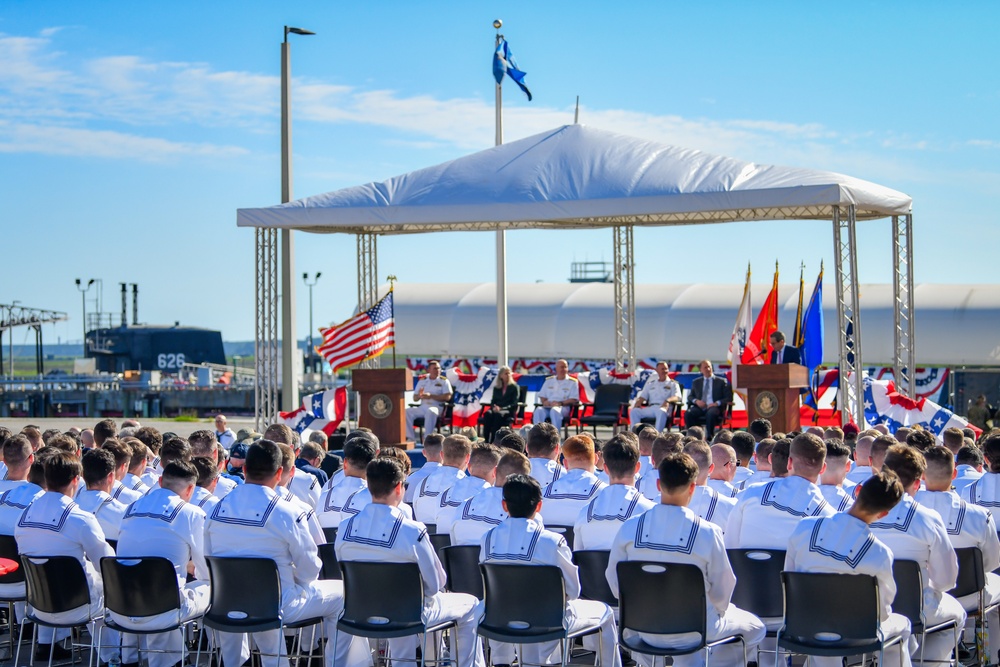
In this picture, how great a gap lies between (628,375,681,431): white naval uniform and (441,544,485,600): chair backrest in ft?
31.6

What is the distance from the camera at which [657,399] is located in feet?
52.7

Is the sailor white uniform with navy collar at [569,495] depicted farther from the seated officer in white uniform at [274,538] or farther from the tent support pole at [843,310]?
the tent support pole at [843,310]

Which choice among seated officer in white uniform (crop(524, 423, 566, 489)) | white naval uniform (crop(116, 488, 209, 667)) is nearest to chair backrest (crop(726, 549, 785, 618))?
seated officer in white uniform (crop(524, 423, 566, 489))

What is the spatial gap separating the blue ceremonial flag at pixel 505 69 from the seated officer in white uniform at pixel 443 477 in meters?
13.2

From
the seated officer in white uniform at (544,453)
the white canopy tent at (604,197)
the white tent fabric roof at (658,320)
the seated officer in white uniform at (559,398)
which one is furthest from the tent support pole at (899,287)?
the white tent fabric roof at (658,320)

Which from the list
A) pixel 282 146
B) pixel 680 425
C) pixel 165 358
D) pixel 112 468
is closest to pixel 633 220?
pixel 680 425

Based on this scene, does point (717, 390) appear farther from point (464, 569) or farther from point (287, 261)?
point (464, 569)

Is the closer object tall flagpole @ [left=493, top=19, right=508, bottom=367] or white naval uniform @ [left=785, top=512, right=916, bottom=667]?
white naval uniform @ [left=785, top=512, right=916, bottom=667]

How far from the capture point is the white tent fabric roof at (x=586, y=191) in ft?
47.7

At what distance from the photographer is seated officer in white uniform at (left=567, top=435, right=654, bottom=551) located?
6410 millimetres

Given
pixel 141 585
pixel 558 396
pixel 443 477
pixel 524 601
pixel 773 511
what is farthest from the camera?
pixel 558 396

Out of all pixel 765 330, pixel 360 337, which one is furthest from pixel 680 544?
pixel 765 330

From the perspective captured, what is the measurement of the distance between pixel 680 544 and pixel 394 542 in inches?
57.9

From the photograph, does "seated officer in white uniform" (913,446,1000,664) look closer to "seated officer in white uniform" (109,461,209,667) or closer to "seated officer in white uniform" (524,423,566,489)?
"seated officer in white uniform" (524,423,566,489)
